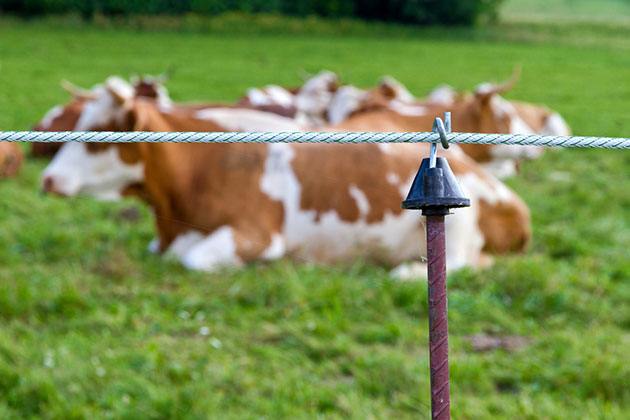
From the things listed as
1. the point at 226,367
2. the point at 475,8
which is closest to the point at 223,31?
the point at 475,8

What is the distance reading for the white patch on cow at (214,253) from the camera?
18.0 ft

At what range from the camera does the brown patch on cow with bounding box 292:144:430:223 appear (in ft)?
18.9

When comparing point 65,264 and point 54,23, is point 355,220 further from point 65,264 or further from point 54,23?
point 54,23

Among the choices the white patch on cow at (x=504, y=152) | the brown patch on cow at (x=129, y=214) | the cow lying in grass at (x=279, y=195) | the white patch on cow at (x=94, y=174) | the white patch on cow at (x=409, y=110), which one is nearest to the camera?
the cow lying in grass at (x=279, y=195)

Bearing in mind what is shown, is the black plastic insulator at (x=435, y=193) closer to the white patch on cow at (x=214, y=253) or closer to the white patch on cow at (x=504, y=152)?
the white patch on cow at (x=214, y=253)

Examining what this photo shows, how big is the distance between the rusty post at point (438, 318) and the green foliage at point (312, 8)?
3276 cm

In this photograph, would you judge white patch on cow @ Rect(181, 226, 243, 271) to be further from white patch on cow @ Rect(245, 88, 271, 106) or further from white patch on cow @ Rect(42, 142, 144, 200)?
white patch on cow @ Rect(245, 88, 271, 106)

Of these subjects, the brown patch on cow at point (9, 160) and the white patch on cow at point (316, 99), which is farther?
the white patch on cow at point (316, 99)

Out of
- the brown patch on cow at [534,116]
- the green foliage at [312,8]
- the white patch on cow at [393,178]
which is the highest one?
the white patch on cow at [393,178]

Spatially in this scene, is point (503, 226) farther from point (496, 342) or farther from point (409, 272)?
point (496, 342)

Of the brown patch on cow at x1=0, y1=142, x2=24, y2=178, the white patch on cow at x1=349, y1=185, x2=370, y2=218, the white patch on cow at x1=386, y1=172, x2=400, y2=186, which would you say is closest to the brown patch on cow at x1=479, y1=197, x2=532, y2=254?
the white patch on cow at x1=386, y1=172, x2=400, y2=186

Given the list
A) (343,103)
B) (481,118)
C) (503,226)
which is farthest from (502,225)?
(343,103)

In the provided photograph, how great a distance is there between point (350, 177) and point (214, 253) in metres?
0.92

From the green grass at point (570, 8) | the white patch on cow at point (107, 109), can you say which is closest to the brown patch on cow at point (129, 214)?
the white patch on cow at point (107, 109)
